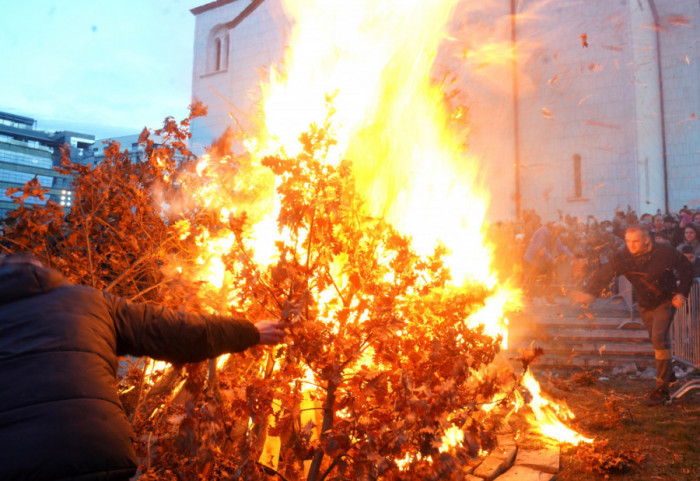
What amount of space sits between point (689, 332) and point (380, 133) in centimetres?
592

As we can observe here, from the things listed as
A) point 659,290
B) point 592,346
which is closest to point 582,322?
point 592,346

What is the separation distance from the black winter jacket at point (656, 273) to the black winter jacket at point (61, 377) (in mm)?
6443

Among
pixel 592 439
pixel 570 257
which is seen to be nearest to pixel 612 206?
pixel 570 257

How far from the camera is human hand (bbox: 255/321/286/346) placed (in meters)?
2.72

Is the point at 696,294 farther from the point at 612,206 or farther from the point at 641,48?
the point at 641,48

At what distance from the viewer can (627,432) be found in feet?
18.4

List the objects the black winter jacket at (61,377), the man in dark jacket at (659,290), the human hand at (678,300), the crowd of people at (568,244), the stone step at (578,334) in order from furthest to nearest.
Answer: the crowd of people at (568,244), the stone step at (578,334), the man in dark jacket at (659,290), the human hand at (678,300), the black winter jacket at (61,377)

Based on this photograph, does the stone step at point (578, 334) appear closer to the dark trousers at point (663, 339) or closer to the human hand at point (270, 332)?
the dark trousers at point (663, 339)

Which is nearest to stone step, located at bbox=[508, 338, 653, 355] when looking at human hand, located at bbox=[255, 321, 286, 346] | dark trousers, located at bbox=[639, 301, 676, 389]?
dark trousers, located at bbox=[639, 301, 676, 389]

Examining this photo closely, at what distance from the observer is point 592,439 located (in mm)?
5340

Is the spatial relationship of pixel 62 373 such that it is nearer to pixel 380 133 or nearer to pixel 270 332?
pixel 270 332

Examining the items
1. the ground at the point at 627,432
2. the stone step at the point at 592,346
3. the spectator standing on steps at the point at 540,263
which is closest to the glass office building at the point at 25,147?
the spectator standing on steps at the point at 540,263

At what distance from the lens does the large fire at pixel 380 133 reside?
395 centimetres

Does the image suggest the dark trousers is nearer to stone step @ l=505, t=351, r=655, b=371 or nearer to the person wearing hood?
stone step @ l=505, t=351, r=655, b=371
